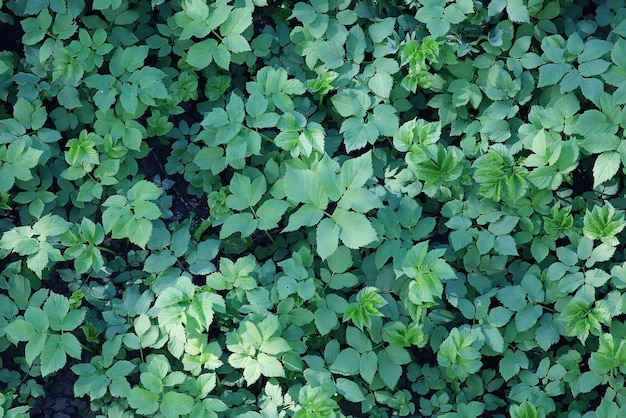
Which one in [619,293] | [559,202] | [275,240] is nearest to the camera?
[619,293]

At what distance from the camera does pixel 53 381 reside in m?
3.03

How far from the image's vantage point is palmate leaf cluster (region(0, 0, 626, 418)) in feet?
8.89

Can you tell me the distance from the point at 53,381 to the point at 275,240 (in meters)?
1.07

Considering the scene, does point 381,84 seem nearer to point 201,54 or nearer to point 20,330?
point 201,54

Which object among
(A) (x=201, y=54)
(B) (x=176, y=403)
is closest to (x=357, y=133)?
(A) (x=201, y=54)

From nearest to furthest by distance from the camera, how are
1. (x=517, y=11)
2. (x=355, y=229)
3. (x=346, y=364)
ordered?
(x=355, y=229), (x=346, y=364), (x=517, y=11)

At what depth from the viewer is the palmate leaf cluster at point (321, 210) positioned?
8.89 ft

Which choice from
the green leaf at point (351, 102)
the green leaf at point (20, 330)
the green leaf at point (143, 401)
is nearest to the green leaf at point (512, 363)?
the green leaf at point (351, 102)

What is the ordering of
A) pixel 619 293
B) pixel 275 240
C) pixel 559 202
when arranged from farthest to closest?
pixel 275 240, pixel 559 202, pixel 619 293

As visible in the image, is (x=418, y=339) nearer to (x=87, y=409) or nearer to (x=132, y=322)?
(x=132, y=322)

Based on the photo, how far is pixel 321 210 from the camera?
269 cm

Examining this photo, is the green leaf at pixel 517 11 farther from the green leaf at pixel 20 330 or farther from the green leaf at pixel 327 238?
the green leaf at pixel 20 330

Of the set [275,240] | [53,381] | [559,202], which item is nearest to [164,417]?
[53,381]

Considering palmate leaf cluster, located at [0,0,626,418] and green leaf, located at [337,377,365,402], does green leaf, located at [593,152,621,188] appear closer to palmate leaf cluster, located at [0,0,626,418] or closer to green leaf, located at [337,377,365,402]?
palmate leaf cluster, located at [0,0,626,418]
